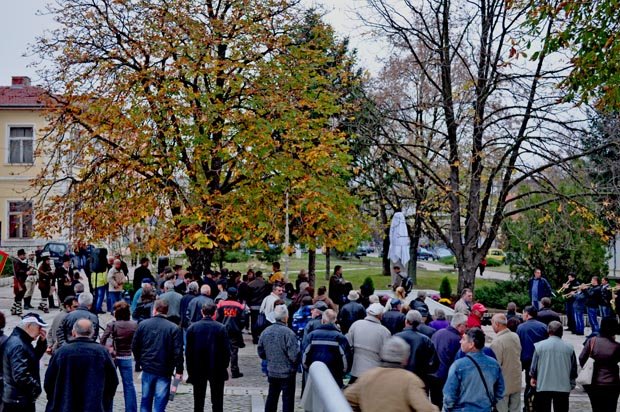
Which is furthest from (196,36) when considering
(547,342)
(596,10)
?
(547,342)

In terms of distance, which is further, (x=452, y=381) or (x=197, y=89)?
(x=197, y=89)

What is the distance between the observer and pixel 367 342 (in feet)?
37.2

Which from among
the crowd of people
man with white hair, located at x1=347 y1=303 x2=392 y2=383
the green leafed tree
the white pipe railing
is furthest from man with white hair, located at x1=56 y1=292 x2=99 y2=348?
the green leafed tree

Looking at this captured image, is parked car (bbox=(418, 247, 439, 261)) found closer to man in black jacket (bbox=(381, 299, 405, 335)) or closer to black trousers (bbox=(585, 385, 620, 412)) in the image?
man in black jacket (bbox=(381, 299, 405, 335))

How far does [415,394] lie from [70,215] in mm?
17324

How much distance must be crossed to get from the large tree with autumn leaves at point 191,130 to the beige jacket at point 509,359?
10.5m

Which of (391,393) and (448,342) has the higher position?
(391,393)

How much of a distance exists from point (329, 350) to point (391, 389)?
15.0 feet

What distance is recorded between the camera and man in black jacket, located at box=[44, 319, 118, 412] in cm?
806

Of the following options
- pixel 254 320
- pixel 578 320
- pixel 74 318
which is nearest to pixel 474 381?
pixel 74 318

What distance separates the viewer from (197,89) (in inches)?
859

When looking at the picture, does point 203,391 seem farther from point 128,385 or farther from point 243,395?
point 243,395

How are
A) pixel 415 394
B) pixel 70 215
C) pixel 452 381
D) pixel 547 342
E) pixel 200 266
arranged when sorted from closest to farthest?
pixel 415 394 → pixel 452 381 → pixel 547 342 → pixel 70 215 → pixel 200 266

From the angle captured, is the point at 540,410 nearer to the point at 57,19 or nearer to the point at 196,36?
the point at 196,36
